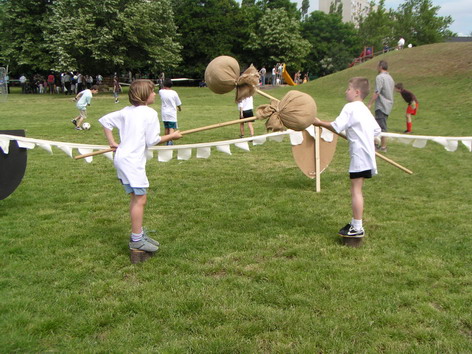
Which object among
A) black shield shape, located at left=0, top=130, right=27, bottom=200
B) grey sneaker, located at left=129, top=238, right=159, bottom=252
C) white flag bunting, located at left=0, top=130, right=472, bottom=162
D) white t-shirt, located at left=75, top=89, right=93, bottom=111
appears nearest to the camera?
grey sneaker, located at left=129, top=238, right=159, bottom=252

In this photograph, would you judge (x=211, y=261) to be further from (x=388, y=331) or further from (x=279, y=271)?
(x=388, y=331)

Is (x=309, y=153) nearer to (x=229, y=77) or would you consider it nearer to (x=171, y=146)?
Result: (x=229, y=77)

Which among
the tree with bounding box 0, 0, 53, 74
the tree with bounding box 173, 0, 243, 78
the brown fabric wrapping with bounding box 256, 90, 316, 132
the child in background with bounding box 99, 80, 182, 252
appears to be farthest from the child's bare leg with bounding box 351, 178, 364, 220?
the tree with bounding box 173, 0, 243, 78

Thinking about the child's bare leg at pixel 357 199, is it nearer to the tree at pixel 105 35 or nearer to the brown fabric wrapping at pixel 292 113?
the brown fabric wrapping at pixel 292 113

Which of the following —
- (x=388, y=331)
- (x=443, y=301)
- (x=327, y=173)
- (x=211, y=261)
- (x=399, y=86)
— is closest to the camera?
(x=388, y=331)

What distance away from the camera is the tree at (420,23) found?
226 ft

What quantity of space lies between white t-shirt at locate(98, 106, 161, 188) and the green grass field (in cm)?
96

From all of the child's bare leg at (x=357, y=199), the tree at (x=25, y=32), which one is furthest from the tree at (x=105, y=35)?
the child's bare leg at (x=357, y=199)

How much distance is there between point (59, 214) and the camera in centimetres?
636

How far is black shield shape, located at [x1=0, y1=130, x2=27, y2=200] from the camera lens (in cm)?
624

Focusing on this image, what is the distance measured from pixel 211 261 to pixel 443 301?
2.29 metres

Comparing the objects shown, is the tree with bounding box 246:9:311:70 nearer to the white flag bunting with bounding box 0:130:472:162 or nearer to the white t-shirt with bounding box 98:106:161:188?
the white flag bunting with bounding box 0:130:472:162

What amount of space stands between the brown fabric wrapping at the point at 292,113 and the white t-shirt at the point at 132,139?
4.12 ft

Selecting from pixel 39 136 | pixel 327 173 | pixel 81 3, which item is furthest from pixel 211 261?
pixel 81 3
